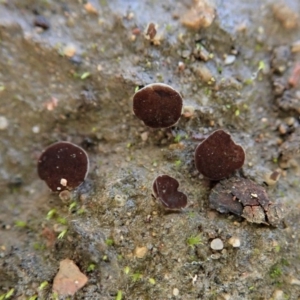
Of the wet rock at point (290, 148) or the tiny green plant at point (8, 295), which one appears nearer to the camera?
the tiny green plant at point (8, 295)

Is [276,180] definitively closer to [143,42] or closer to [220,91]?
[220,91]

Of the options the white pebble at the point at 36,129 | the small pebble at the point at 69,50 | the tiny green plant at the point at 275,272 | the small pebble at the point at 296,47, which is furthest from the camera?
the small pebble at the point at 296,47

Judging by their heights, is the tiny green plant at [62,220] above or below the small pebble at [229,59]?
below

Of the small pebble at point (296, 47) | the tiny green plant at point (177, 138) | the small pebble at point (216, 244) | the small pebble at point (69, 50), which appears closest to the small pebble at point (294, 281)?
the small pebble at point (216, 244)

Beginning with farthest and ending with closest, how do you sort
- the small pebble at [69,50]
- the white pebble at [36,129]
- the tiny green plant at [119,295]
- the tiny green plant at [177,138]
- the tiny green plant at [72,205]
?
the white pebble at [36,129] < the small pebble at [69,50] < the tiny green plant at [177,138] < the tiny green plant at [72,205] < the tiny green plant at [119,295]

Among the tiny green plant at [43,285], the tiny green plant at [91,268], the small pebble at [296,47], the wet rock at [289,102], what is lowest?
the tiny green plant at [43,285]

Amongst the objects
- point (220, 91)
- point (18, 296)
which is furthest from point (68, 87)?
point (18, 296)

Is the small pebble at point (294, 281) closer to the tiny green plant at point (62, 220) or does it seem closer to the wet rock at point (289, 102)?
the wet rock at point (289, 102)
